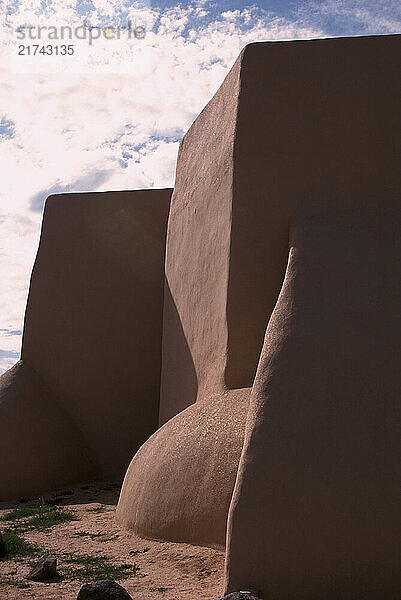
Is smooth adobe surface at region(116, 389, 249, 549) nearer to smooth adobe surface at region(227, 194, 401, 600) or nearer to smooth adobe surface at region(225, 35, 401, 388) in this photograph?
smooth adobe surface at region(225, 35, 401, 388)

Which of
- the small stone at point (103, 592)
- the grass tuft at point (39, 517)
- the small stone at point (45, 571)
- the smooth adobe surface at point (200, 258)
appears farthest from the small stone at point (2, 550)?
the smooth adobe surface at point (200, 258)

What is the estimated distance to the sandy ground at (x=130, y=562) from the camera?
4.60m

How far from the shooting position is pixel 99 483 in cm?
987

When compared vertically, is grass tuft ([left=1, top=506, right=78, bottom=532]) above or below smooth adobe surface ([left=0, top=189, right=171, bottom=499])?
below

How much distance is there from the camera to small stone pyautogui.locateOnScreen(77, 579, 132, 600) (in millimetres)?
3914

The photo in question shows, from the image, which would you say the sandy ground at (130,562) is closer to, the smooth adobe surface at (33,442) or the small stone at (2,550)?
the small stone at (2,550)

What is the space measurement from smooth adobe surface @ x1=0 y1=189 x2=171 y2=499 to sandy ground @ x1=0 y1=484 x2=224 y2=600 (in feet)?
9.80

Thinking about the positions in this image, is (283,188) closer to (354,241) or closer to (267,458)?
(354,241)

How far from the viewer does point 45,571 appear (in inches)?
195

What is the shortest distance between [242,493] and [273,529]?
0.31 meters

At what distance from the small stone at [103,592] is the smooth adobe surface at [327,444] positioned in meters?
0.77

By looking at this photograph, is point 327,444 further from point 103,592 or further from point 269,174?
point 269,174

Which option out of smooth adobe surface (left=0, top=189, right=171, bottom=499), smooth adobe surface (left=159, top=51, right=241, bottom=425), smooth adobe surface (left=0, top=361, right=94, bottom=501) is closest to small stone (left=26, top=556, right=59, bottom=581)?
smooth adobe surface (left=159, top=51, right=241, bottom=425)

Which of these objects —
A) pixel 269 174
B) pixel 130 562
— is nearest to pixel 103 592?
pixel 130 562
